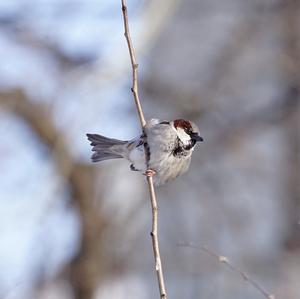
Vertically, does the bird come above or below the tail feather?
below

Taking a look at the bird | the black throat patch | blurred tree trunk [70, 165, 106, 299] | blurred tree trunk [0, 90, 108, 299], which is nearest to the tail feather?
the bird

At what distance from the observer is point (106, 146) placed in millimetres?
2561

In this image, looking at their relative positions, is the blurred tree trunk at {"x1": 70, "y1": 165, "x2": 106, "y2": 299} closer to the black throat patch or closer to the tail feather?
the tail feather

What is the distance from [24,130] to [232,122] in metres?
1.49

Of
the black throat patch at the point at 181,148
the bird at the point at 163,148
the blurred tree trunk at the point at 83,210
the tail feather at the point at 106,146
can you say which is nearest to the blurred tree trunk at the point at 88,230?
the blurred tree trunk at the point at 83,210

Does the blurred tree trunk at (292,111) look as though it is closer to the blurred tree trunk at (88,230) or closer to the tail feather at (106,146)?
the blurred tree trunk at (88,230)

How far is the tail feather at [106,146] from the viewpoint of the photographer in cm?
254

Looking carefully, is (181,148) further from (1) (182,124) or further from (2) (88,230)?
(2) (88,230)

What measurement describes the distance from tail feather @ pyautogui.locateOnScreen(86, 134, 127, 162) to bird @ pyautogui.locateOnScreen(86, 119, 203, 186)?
4cm

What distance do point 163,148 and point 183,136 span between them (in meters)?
0.08

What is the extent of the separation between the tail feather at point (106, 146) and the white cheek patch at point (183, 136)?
21 centimetres

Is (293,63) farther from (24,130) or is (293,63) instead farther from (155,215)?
(155,215)

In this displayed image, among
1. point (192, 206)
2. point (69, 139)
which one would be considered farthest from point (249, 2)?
point (69, 139)

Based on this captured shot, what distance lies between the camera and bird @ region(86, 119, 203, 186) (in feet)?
7.70
